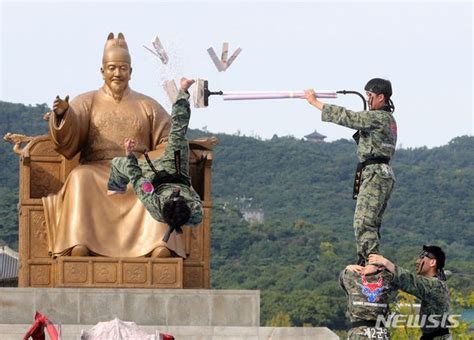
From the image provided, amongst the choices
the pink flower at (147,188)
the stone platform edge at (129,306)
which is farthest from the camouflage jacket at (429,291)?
the stone platform edge at (129,306)

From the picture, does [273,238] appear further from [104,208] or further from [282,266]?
[104,208]

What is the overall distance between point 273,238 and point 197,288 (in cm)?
5233

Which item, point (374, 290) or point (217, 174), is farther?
point (217, 174)

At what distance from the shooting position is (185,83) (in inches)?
448

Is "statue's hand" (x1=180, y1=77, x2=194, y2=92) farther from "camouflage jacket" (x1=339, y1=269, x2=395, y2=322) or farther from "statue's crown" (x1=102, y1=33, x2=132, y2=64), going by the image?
"statue's crown" (x1=102, y1=33, x2=132, y2=64)

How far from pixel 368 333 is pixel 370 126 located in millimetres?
1269

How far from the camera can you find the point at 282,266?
6419 centimetres

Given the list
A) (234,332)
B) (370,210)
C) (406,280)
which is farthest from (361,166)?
(234,332)

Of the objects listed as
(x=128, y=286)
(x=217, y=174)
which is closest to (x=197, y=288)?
(x=128, y=286)

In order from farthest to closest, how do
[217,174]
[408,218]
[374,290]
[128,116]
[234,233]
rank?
[217,174] → [408,218] → [234,233] → [128,116] → [374,290]

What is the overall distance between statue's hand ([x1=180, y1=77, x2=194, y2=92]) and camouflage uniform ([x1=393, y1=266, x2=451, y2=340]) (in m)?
1.99

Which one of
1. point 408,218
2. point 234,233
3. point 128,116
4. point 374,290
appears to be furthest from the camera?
point 408,218

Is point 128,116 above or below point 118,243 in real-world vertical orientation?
above

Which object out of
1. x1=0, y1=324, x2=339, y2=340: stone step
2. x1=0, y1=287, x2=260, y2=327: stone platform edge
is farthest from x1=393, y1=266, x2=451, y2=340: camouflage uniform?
x1=0, y1=287, x2=260, y2=327: stone platform edge
